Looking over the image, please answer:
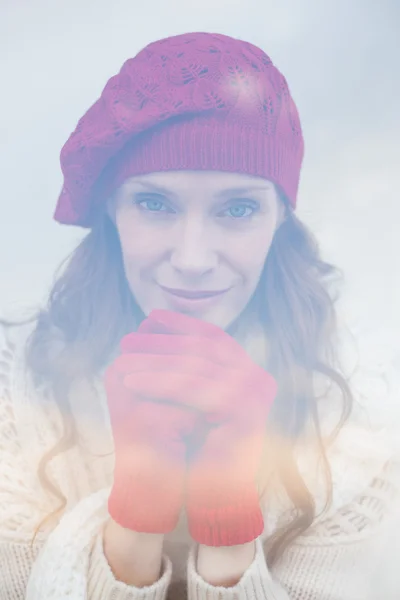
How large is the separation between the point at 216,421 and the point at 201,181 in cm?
34

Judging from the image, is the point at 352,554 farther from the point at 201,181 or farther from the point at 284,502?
the point at 201,181

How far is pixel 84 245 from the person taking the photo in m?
0.93

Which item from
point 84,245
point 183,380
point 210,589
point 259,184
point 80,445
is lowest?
point 210,589

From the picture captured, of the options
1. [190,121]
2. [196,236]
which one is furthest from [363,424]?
[190,121]

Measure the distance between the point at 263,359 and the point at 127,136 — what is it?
380 millimetres

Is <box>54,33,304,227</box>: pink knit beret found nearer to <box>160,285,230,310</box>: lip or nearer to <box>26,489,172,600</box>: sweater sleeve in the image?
<box>160,285,230,310</box>: lip

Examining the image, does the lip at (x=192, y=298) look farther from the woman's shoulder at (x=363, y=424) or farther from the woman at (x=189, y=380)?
the woman's shoulder at (x=363, y=424)

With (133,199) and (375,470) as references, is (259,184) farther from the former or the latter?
(375,470)

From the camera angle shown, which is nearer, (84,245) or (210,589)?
(210,589)

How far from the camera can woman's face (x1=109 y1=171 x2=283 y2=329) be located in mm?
844

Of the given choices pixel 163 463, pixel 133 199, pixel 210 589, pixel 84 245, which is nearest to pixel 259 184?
pixel 133 199

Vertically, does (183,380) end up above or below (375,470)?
above

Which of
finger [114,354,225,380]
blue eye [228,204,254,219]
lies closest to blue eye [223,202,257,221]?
blue eye [228,204,254,219]

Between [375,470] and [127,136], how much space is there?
621 millimetres
